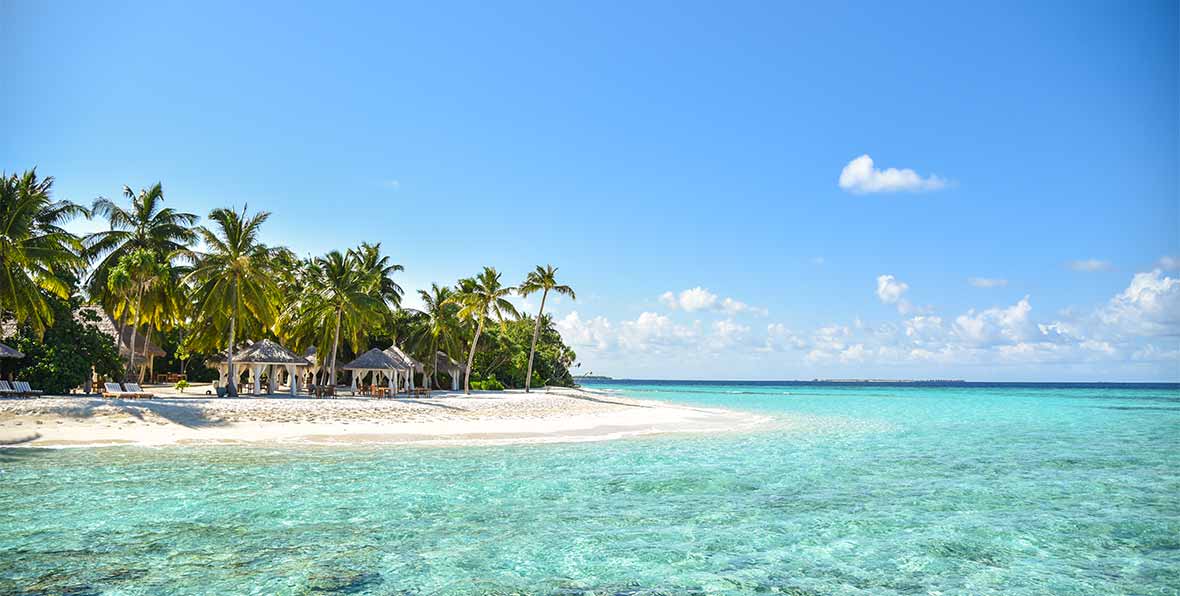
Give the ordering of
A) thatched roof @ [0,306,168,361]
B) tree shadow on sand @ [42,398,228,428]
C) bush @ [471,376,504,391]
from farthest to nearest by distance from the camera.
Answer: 1. bush @ [471,376,504,391]
2. thatched roof @ [0,306,168,361]
3. tree shadow on sand @ [42,398,228,428]

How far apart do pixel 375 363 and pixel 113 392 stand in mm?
12672

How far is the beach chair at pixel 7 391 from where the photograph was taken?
80.5 ft

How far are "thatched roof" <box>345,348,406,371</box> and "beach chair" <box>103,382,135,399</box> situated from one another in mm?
10925

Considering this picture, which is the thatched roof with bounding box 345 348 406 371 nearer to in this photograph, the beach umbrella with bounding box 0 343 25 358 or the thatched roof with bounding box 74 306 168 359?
the thatched roof with bounding box 74 306 168 359

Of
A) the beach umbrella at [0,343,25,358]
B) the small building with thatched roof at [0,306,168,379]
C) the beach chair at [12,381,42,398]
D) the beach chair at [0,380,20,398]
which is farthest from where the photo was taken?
the small building with thatched roof at [0,306,168,379]

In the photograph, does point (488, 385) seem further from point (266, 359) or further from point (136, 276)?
point (136, 276)

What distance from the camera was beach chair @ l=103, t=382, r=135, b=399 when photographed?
26734 mm

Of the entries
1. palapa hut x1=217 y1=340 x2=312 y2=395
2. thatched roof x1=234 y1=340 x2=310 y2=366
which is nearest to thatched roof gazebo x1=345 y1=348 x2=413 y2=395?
palapa hut x1=217 y1=340 x2=312 y2=395

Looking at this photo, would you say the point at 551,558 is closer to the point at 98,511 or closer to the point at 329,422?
the point at 98,511

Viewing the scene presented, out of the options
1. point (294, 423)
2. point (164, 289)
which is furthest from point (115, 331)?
point (294, 423)

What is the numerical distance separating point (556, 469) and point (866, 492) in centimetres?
676

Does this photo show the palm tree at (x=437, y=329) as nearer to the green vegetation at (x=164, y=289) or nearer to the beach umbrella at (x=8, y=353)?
the green vegetation at (x=164, y=289)

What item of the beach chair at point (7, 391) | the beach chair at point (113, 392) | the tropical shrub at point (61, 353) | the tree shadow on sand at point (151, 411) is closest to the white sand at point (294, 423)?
the tree shadow on sand at point (151, 411)

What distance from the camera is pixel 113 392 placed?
2939 cm
